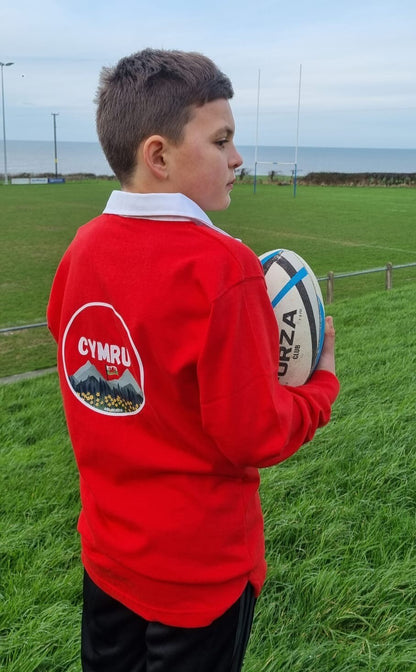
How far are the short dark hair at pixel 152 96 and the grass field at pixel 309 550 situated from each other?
1.71 m

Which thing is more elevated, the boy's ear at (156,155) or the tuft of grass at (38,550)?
the boy's ear at (156,155)

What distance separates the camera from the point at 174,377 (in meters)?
1.17

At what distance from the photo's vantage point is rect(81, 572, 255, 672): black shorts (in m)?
1.31

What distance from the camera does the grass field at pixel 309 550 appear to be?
217cm

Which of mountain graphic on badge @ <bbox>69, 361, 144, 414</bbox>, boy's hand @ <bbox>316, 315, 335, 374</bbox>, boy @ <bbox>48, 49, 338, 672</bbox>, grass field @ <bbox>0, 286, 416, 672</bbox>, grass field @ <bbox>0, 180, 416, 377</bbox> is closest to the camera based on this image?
boy @ <bbox>48, 49, 338, 672</bbox>

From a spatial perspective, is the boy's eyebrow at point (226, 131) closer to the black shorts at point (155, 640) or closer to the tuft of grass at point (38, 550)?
the black shorts at point (155, 640)

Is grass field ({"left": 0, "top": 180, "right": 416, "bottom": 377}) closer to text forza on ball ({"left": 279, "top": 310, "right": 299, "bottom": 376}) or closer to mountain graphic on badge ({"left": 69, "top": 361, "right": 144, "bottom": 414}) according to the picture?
text forza on ball ({"left": 279, "top": 310, "right": 299, "bottom": 376})

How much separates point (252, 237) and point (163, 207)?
54.7 feet

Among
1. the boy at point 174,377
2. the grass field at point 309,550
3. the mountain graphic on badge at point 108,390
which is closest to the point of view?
the boy at point 174,377

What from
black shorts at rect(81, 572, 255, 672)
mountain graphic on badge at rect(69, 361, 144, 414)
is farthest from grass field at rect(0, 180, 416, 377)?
mountain graphic on badge at rect(69, 361, 144, 414)

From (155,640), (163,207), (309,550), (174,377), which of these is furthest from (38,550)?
(163,207)

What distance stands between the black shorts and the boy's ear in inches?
34.8

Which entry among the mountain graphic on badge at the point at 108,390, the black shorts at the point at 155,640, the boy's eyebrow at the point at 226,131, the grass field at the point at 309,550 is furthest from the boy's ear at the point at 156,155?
the grass field at the point at 309,550

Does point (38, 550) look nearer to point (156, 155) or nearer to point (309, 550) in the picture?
point (309, 550)
